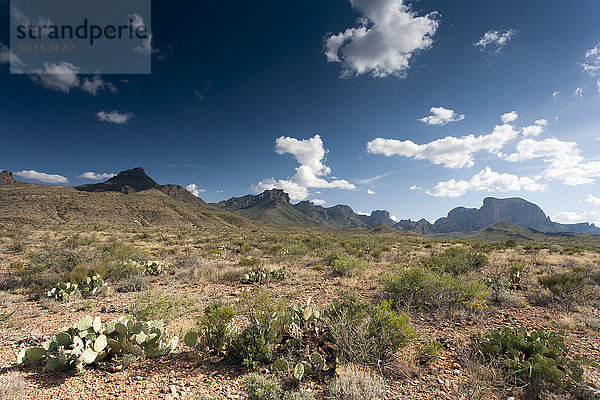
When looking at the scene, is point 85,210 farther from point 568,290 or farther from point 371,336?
point 568,290

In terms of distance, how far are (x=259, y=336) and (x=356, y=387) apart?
184 cm

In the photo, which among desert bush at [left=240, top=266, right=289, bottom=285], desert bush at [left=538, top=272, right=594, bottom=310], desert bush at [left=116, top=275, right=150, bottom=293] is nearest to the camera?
desert bush at [left=538, top=272, right=594, bottom=310]

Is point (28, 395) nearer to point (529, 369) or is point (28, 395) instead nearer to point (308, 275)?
point (529, 369)

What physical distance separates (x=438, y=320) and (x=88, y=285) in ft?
33.6

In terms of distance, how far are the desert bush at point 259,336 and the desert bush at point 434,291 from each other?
3208mm

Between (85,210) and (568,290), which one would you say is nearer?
(568,290)

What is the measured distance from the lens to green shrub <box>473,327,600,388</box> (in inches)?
130

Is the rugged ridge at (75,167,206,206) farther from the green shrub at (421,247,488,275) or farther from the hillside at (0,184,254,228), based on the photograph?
the green shrub at (421,247,488,275)

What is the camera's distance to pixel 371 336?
4.12 metres

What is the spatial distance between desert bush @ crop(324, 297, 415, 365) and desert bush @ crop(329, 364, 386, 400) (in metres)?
0.42

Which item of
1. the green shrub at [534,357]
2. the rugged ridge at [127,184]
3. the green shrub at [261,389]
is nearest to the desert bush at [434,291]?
the green shrub at [534,357]

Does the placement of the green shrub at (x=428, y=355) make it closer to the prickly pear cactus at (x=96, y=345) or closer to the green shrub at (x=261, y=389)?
the green shrub at (x=261, y=389)

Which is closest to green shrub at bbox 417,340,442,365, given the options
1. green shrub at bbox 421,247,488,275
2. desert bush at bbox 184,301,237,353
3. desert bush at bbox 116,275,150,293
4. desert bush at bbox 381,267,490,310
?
desert bush at bbox 381,267,490,310

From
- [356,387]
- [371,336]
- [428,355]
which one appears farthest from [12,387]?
[428,355]
